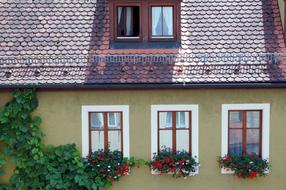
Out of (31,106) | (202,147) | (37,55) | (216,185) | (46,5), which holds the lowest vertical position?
(216,185)

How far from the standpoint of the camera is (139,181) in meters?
13.2

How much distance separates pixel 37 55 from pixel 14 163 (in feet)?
9.04

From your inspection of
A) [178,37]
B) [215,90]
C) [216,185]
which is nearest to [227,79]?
[215,90]

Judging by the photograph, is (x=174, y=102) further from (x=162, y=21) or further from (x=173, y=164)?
(x=162, y=21)

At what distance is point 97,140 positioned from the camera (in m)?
13.2

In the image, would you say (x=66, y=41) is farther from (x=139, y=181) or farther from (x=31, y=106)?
(x=139, y=181)

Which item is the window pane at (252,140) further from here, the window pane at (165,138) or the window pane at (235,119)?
the window pane at (165,138)

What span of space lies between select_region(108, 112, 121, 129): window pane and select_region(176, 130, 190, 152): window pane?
1.50 meters

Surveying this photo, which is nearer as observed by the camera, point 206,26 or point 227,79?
point 227,79

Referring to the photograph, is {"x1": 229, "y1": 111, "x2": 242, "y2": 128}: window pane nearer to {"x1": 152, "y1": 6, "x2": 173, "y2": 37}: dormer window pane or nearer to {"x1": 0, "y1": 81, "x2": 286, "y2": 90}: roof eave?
{"x1": 0, "y1": 81, "x2": 286, "y2": 90}: roof eave

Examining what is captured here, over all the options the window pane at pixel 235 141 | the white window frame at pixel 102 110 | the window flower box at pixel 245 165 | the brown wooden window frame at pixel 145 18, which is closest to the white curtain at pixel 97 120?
the white window frame at pixel 102 110

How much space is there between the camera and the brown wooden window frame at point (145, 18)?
531 inches

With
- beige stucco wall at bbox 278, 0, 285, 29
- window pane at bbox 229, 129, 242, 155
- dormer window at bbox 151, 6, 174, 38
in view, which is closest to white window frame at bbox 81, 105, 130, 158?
dormer window at bbox 151, 6, 174, 38

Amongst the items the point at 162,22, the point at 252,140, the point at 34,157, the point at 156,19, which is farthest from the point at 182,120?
the point at 34,157
